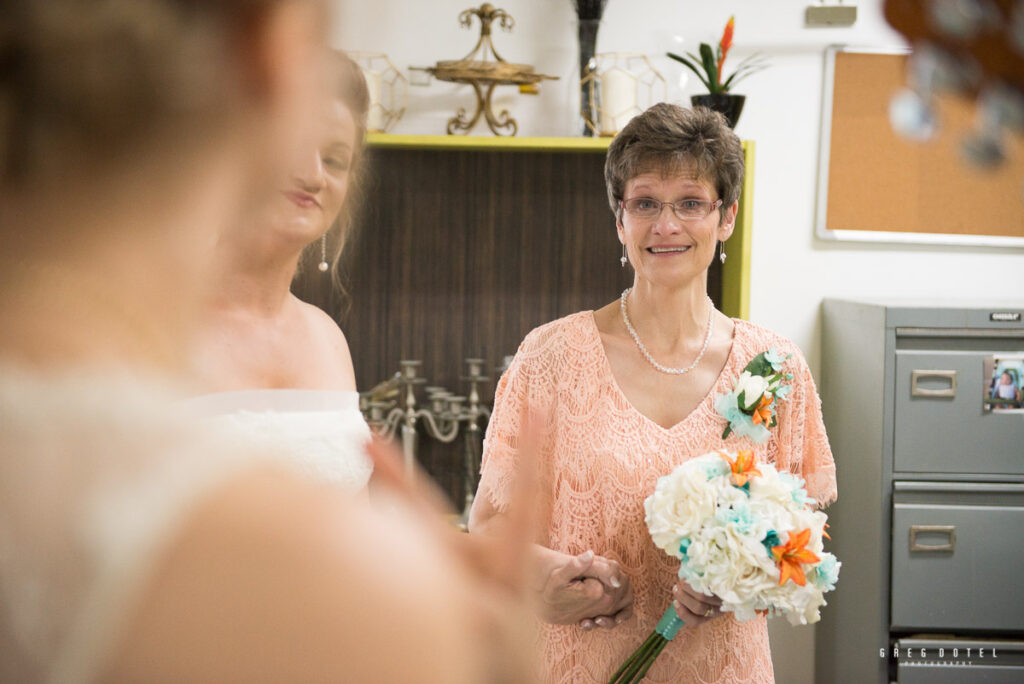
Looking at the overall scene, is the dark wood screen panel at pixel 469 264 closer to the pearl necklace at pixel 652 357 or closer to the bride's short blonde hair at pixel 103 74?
the pearl necklace at pixel 652 357

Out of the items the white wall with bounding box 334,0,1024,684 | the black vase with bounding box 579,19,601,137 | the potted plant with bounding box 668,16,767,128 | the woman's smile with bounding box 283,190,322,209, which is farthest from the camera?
the white wall with bounding box 334,0,1024,684

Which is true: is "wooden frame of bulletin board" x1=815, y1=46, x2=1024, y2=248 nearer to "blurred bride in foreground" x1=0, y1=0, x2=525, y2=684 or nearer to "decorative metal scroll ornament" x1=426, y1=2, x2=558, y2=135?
"decorative metal scroll ornament" x1=426, y1=2, x2=558, y2=135

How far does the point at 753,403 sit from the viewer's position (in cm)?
175

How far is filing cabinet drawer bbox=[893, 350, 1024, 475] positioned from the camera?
2.78 meters

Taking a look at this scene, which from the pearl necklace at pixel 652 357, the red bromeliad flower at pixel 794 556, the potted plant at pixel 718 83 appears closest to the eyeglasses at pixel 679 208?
the pearl necklace at pixel 652 357

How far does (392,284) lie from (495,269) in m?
0.37

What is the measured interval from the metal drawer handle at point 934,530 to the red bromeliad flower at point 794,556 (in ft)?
4.71

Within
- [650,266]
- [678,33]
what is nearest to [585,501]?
[650,266]

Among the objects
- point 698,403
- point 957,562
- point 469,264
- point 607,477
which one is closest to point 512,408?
point 607,477

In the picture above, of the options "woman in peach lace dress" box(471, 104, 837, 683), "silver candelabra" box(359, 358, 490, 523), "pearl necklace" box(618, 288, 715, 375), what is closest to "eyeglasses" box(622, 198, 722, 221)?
"woman in peach lace dress" box(471, 104, 837, 683)

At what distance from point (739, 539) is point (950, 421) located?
5.13ft

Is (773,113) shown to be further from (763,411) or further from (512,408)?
(512,408)

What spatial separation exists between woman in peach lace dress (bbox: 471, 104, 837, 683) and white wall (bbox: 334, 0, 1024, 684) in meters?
1.41

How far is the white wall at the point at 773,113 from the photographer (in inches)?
127
